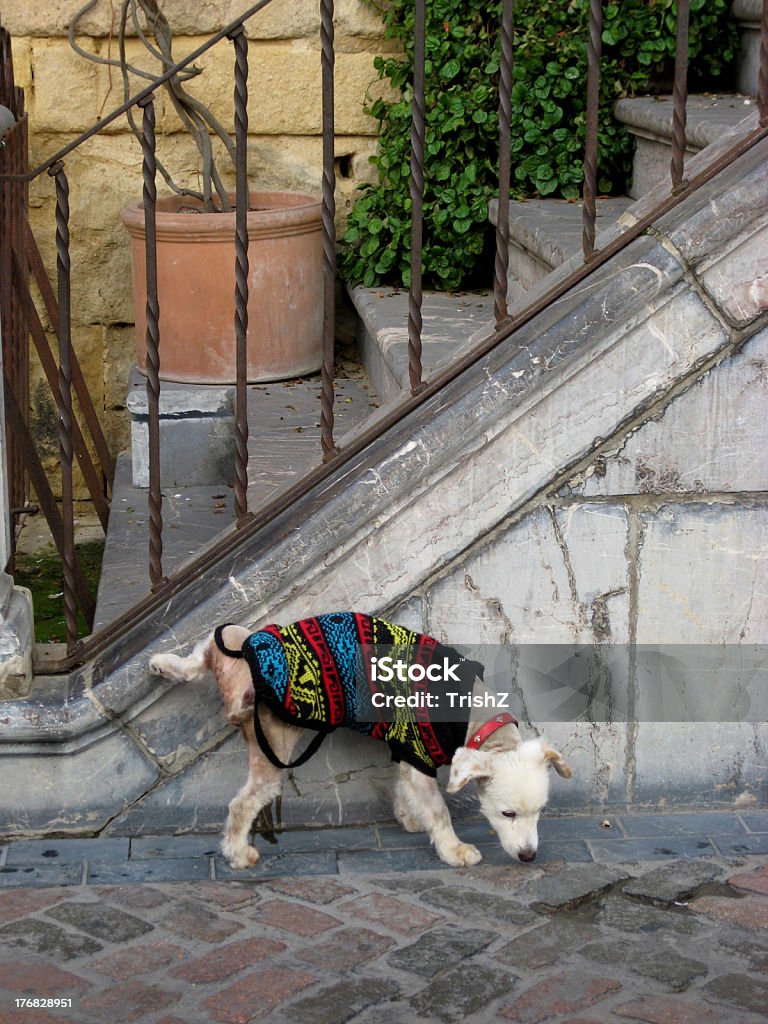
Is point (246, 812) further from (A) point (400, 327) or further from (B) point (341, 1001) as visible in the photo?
(A) point (400, 327)

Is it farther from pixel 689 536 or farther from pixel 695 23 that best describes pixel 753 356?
pixel 695 23

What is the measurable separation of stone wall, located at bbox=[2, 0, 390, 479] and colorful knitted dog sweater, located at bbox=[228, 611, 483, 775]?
11.0 feet

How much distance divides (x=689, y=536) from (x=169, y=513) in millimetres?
1963

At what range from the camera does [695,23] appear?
16.6 feet

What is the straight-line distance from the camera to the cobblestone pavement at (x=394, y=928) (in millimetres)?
2467

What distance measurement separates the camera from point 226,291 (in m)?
4.98

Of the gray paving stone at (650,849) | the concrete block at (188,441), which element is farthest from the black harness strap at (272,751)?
the concrete block at (188,441)

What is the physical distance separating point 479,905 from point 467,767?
30 cm

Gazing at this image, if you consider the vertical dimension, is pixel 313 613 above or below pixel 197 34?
below

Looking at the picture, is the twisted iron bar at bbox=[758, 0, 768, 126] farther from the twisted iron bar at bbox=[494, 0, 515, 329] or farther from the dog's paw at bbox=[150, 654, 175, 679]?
the dog's paw at bbox=[150, 654, 175, 679]

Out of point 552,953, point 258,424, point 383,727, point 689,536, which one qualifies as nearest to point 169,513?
point 258,424

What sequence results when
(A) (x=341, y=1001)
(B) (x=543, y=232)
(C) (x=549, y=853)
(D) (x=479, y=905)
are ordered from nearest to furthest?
1. (A) (x=341, y=1001)
2. (D) (x=479, y=905)
3. (C) (x=549, y=853)
4. (B) (x=543, y=232)

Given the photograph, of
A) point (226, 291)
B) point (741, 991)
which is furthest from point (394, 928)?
point (226, 291)

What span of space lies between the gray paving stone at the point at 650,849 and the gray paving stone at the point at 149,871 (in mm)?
929
